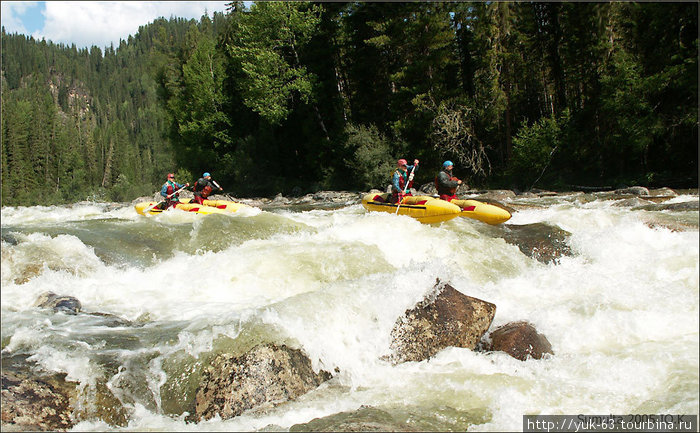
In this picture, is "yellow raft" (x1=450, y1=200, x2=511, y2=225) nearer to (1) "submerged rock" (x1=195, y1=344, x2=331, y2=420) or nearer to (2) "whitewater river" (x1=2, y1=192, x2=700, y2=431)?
(2) "whitewater river" (x1=2, y1=192, x2=700, y2=431)

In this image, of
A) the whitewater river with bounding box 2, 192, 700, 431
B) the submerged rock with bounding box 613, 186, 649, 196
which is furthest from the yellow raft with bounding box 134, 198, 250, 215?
the submerged rock with bounding box 613, 186, 649, 196

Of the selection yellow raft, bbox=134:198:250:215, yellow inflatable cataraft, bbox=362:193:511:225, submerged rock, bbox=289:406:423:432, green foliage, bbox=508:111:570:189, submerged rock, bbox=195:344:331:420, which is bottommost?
submerged rock, bbox=289:406:423:432

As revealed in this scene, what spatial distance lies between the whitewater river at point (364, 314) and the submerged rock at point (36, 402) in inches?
5.1

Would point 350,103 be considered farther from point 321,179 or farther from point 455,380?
point 455,380

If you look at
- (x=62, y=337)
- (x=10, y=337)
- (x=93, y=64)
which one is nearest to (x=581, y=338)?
(x=62, y=337)

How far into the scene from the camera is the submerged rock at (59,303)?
239 inches

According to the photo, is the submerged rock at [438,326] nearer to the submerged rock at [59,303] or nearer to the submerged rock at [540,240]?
the submerged rock at [540,240]

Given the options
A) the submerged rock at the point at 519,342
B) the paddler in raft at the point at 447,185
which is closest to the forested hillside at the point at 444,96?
the paddler in raft at the point at 447,185

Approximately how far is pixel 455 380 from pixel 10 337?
447cm

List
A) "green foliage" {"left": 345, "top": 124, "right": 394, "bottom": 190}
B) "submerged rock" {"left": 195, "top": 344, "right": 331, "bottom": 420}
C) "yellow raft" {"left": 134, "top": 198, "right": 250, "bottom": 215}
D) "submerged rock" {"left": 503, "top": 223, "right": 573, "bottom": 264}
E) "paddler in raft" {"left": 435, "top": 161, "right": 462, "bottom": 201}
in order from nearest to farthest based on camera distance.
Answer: "submerged rock" {"left": 195, "top": 344, "right": 331, "bottom": 420}, "submerged rock" {"left": 503, "top": 223, "right": 573, "bottom": 264}, "paddler in raft" {"left": 435, "top": 161, "right": 462, "bottom": 201}, "yellow raft" {"left": 134, "top": 198, "right": 250, "bottom": 215}, "green foliage" {"left": 345, "top": 124, "right": 394, "bottom": 190}

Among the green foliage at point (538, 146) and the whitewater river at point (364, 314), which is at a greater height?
the green foliage at point (538, 146)

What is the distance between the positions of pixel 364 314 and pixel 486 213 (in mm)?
5667

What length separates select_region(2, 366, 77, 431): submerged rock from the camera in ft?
12.3

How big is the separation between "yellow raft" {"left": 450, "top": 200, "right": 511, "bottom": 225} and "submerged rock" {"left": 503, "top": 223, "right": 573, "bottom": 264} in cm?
48
